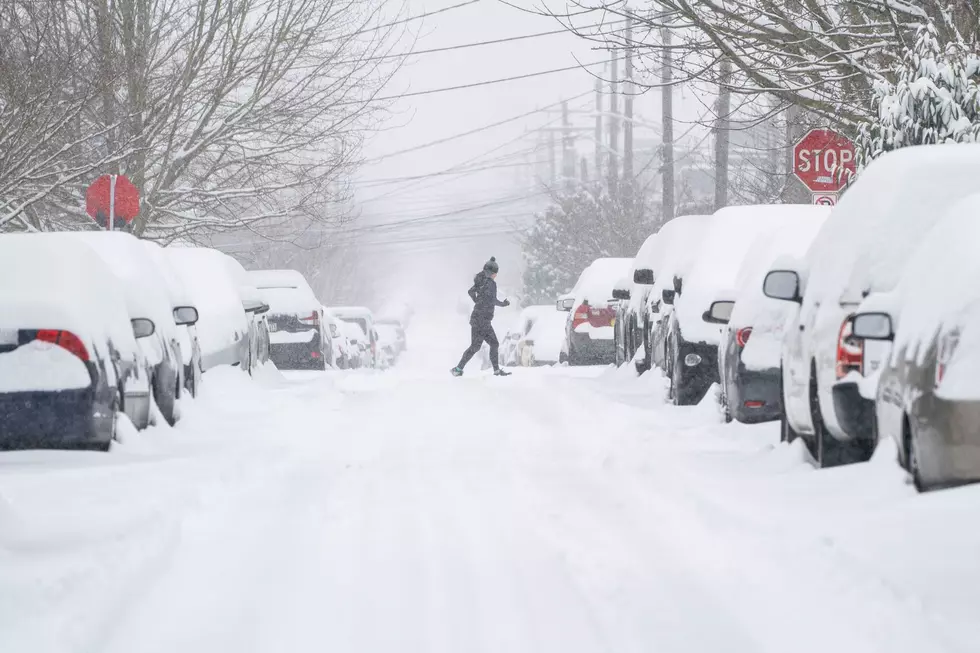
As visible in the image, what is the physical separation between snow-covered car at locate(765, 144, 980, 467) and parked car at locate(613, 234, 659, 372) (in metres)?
9.03

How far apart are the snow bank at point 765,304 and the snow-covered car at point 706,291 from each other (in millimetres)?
1059

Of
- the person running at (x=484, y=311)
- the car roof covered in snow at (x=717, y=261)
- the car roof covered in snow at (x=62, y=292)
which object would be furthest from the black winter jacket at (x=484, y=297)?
the car roof covered in snow at (x=62, y=292)

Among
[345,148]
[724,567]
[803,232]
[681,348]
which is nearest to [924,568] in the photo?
[724,567]

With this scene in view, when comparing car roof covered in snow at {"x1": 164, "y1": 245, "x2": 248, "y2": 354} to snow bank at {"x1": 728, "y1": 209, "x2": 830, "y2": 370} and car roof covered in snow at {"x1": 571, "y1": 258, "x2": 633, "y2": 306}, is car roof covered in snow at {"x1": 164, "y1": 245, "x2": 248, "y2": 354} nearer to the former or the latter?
snow bank at {"x1": 728, "y1": 209, "x2": 830, "y2": 370}

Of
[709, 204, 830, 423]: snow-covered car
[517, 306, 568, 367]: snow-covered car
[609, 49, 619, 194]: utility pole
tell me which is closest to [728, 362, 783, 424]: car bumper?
[709, 204, 830, 423]: snow-covered car

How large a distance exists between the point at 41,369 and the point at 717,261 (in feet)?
22.9

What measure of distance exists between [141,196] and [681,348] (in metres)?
13.6

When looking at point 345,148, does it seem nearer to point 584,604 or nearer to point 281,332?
point 281,332

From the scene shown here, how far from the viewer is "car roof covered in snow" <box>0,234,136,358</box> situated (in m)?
8.77

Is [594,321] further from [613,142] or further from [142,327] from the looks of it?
[613,142]

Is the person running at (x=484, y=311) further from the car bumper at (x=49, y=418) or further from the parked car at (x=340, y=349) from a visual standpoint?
the car bumper at (x=49, y=418)

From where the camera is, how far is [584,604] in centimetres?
559

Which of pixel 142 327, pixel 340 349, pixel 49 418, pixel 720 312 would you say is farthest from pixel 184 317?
pixel 340 349

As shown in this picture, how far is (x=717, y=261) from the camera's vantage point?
13.9 meters
